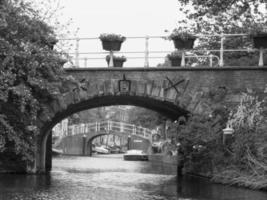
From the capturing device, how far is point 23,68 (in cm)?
1645

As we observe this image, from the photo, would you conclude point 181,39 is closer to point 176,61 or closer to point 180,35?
point 180,35

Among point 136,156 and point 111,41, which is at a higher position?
point 111,41

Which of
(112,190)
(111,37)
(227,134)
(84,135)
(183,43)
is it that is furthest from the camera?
(84,135)

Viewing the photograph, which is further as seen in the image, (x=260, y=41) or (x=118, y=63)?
(x=118, y=63)

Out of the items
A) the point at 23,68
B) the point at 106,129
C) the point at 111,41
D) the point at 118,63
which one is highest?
the point at 111,41

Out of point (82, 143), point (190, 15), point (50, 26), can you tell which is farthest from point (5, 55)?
point (82, 143)

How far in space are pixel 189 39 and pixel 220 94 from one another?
6.02ft

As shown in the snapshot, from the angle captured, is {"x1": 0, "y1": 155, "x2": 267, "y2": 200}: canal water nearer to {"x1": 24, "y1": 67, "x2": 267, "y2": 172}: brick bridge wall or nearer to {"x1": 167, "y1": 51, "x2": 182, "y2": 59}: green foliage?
{"x1": 24, "y1": 67, "x2": 267, "y2": 172}: brick bridge wall

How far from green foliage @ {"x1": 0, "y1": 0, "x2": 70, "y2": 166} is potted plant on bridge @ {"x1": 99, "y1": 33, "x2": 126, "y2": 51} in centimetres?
190

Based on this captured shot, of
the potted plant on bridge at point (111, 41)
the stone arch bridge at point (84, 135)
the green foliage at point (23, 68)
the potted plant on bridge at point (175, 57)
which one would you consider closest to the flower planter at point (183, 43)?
the potted plant on bridge at point (175, 57)

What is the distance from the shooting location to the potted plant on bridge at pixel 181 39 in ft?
64.1

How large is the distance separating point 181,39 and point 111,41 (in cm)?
207

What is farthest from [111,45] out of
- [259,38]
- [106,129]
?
[106,129]

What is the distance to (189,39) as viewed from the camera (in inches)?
773
